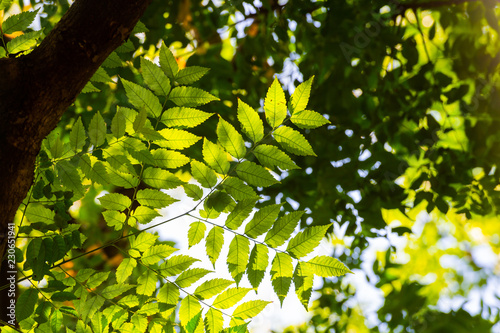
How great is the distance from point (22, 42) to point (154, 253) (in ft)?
2.51

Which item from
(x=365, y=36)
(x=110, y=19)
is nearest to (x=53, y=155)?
(x=110, y=19)

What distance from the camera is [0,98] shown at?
36.2 inches

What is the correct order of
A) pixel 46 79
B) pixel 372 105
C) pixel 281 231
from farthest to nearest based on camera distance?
pixel 372 105, pixel 281 231, pixel 46 79

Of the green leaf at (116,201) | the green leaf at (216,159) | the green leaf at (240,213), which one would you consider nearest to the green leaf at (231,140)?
the green leaf at (216,159)

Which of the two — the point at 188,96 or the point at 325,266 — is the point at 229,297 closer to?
the point at 325,266

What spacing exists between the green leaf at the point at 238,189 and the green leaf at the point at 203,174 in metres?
0.04

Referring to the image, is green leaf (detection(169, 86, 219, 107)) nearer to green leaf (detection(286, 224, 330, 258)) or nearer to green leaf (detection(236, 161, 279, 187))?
green leaf (detection(236, 161, 279, 187))

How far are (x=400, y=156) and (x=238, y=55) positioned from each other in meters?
1.54

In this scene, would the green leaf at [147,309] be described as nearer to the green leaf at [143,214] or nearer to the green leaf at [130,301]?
the green leaf at [130,301]

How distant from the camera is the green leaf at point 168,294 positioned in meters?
1.26

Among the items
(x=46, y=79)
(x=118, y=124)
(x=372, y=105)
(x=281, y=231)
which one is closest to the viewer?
(x=46, y=79)

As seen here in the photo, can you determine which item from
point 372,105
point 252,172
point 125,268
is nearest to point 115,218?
point 125,268

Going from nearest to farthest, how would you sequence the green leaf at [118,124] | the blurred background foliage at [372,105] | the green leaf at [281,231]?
the green leaf at [118,124] → the green leaf at [281,231] → the blurred background foliage at [372,105]

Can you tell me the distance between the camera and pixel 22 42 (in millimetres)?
1265
